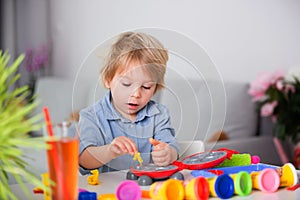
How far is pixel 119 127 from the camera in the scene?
1140mm

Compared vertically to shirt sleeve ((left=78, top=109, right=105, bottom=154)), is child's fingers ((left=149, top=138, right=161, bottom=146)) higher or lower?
lower

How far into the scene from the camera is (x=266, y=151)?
2.91m

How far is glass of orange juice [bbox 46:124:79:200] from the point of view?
31.0 inches

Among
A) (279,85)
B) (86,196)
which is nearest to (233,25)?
(279,85)

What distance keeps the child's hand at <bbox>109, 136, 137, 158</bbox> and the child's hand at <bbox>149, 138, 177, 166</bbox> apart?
2.2 inches

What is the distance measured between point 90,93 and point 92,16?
118 inches

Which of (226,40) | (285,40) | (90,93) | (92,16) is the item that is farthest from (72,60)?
(90,93)

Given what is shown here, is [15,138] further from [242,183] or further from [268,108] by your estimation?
[268,108]

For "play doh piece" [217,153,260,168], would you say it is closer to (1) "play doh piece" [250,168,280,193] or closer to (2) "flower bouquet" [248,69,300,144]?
(1) "play doh piece" [250,168,280,193]

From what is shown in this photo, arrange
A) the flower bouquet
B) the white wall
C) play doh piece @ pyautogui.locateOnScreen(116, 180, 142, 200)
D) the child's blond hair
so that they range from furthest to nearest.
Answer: the white wall, the flower bouquet, the child's blond hair, play doh piece @ pyautogui.locateOnScreen(116, 180, 142, 200)

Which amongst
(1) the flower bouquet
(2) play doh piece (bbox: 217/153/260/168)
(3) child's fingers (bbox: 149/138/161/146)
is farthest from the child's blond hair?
(1) the flower bouquet

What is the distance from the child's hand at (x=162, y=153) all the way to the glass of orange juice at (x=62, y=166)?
32cm

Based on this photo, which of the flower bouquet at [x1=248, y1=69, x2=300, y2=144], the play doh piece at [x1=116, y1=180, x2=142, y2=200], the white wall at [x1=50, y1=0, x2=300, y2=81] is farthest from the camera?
the white wall at [x1=50, y1=0, x2=300, y2=81]

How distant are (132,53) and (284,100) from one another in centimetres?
172
